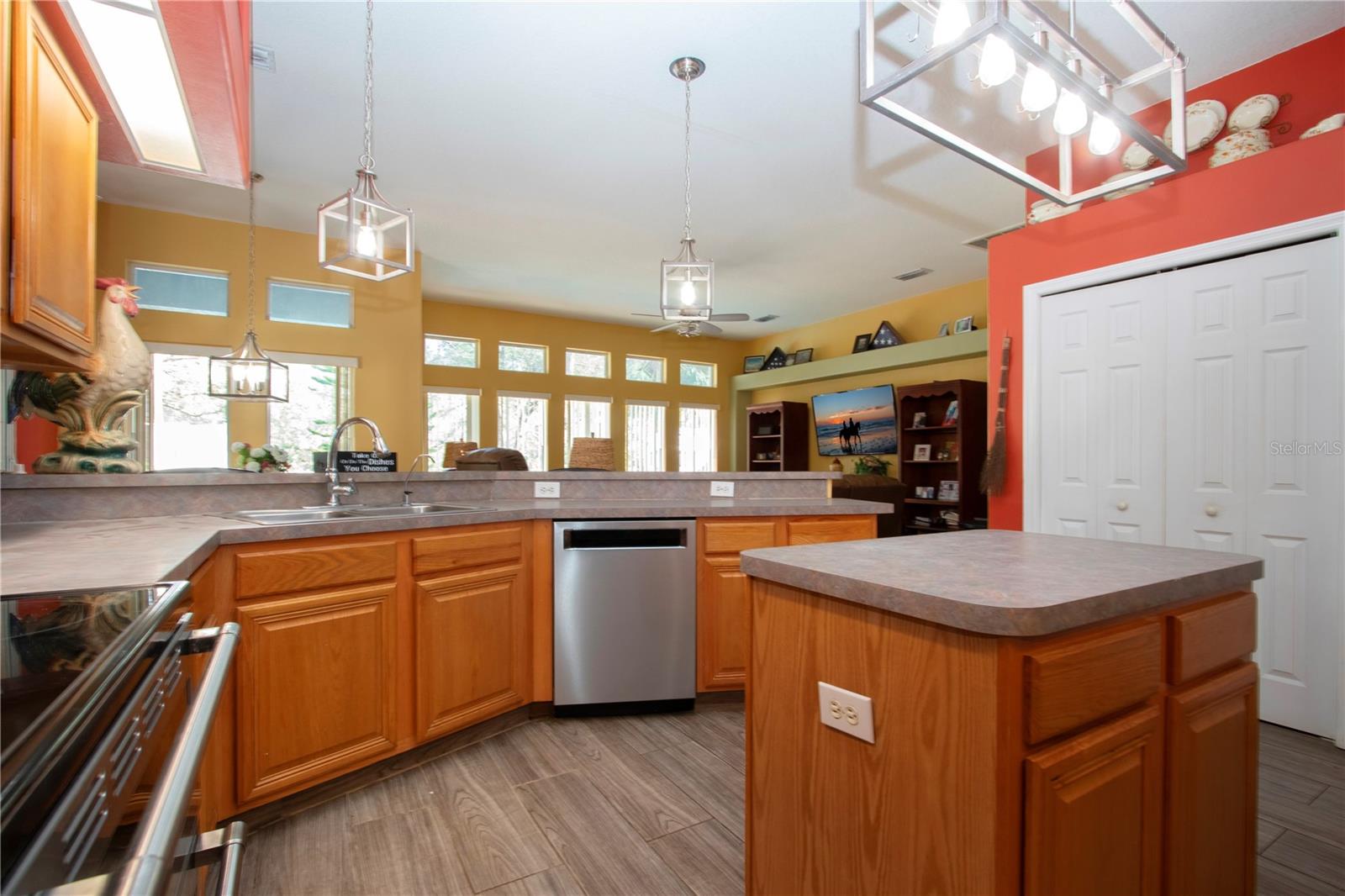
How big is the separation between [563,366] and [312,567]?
6768mm

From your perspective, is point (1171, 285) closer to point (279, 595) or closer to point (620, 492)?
point (620, 492)

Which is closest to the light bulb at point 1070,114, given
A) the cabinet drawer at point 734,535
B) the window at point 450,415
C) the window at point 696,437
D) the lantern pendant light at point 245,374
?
the cabinet drawer at point 734,535

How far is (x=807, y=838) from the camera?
1182mm

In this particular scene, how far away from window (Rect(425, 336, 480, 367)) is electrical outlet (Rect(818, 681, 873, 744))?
24.3 feet

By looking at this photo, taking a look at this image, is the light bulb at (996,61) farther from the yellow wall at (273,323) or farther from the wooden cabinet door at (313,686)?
the yellow wall at (273,323)

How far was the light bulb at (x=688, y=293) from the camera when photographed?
3.35m

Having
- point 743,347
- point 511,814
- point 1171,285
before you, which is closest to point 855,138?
point 1171,285

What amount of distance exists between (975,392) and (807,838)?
612 centimetres

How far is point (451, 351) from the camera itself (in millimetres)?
7809

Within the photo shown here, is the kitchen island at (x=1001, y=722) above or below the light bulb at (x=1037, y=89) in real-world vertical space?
below

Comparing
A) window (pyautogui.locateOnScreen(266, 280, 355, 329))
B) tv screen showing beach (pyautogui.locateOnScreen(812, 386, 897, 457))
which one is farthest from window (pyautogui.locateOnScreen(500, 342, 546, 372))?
tv screen showing beach (pyautogui.locateOnScreen(812, 386, 897, 457))

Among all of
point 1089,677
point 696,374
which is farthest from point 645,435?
point 1089,677

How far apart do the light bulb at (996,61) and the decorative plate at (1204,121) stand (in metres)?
2.12

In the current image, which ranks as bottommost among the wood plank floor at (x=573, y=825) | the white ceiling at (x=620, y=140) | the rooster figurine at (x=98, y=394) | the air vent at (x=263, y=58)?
the wood plank floor at (x=573, y=825)
